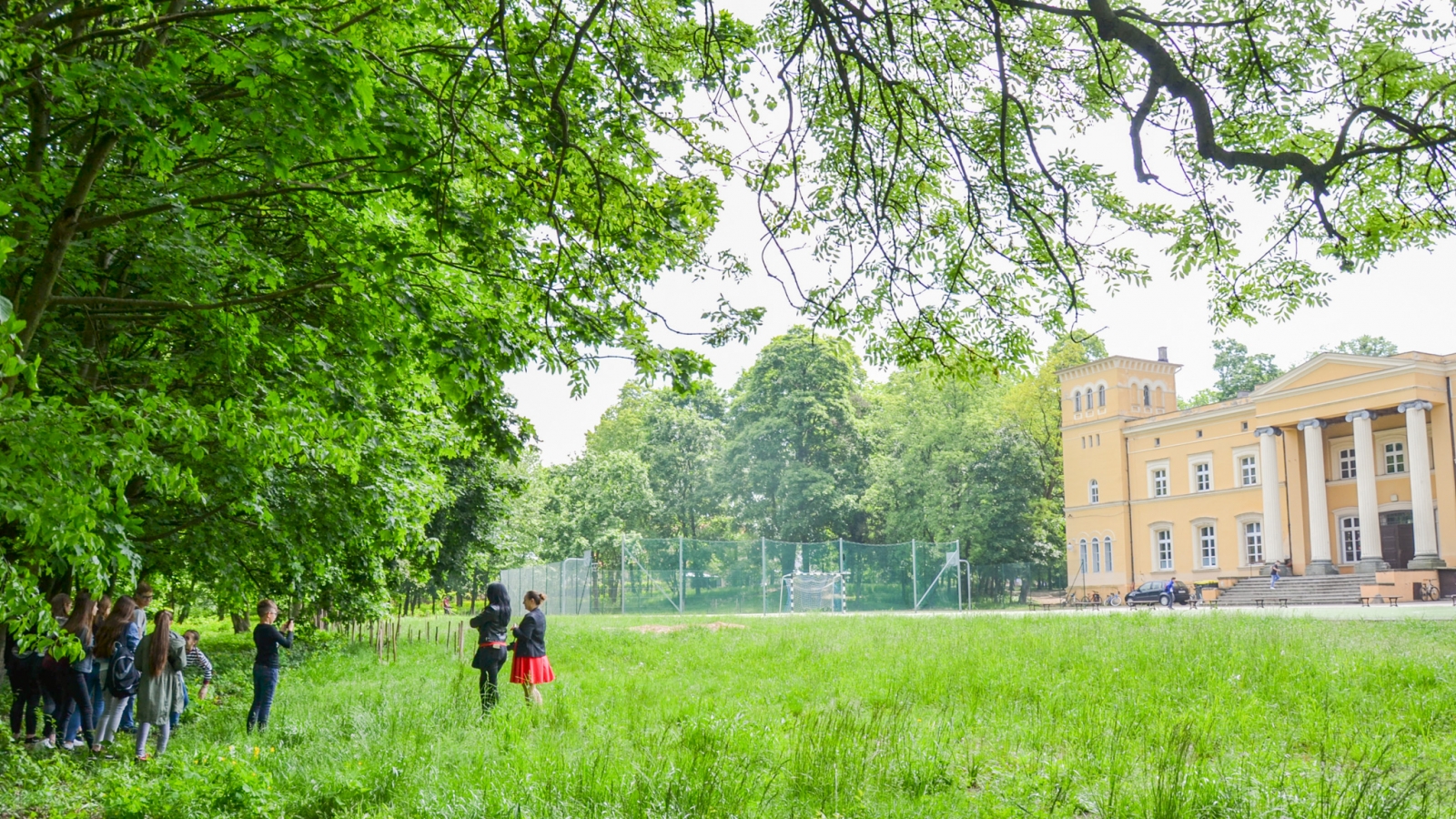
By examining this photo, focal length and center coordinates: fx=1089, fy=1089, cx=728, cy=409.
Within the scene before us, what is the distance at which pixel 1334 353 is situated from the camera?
42812 mm

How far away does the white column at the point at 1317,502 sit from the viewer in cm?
4222

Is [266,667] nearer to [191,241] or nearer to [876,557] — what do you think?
[191,241]

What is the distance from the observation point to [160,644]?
10344 millimetres

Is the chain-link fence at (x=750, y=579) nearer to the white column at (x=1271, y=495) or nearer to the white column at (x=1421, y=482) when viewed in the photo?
the white column at (x=1271, y=495)

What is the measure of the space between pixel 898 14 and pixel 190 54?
4.38m

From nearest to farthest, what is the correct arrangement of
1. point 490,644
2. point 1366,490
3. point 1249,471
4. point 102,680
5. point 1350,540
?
point 102,680
point 490,644
point 1366,490
point 1350,540
point 1249,471

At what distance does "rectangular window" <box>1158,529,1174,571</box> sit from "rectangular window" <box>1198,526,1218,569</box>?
1.48 m

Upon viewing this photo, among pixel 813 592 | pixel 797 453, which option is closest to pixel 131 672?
pixel 813 592

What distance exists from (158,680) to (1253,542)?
46369 mm

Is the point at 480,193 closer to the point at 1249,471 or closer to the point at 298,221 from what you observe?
the point at 298,221

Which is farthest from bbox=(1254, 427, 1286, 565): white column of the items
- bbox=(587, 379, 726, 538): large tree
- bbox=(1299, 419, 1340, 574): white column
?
bbox=(587, 379, 726, 538): large tree

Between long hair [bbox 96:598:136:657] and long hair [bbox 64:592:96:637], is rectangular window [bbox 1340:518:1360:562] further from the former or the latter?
long hair [bbox 64:592:96:637]

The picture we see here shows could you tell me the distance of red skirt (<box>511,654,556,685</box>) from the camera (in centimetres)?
1132

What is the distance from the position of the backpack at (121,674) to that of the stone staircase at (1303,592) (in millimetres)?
35831
